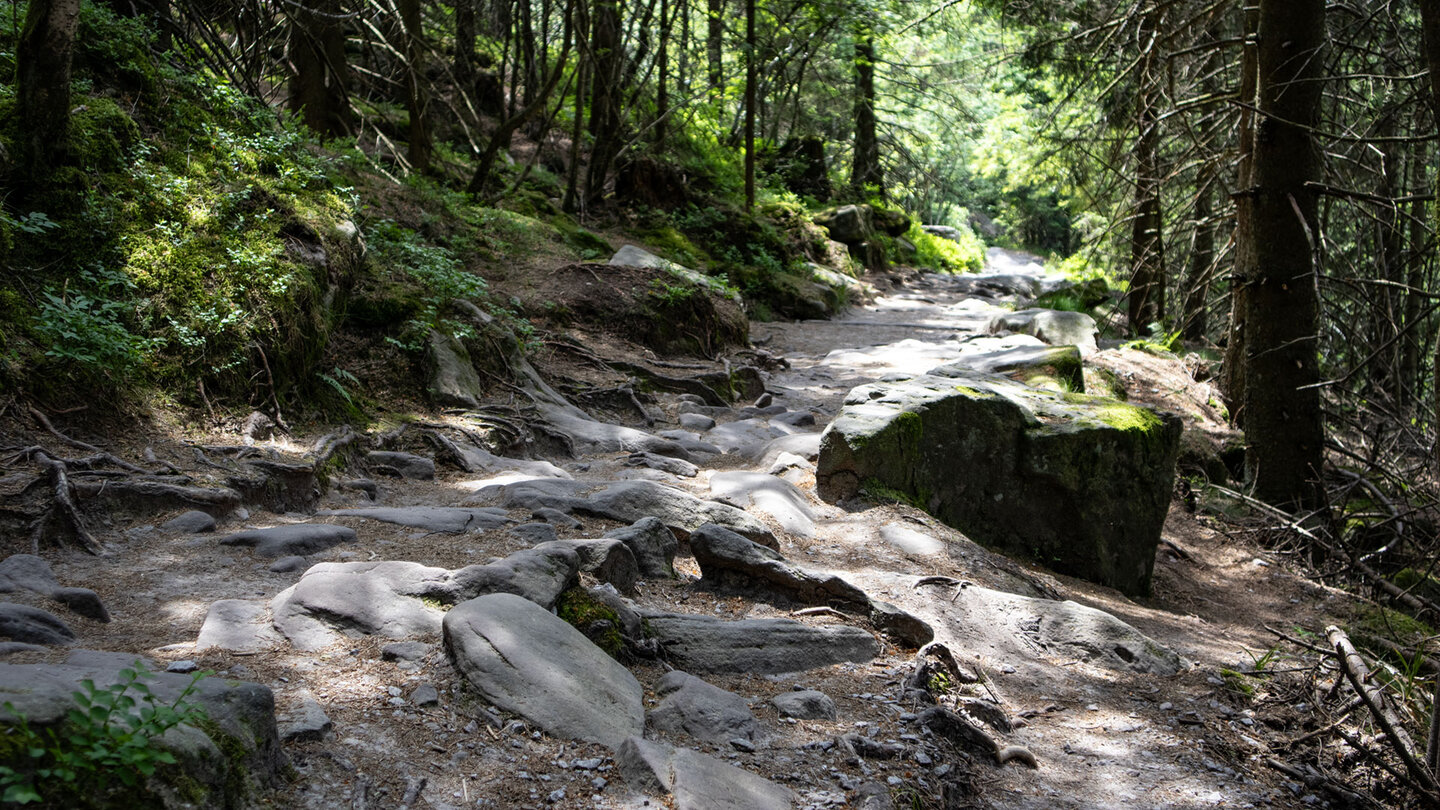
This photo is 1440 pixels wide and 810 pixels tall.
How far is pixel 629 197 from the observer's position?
52.5 ft

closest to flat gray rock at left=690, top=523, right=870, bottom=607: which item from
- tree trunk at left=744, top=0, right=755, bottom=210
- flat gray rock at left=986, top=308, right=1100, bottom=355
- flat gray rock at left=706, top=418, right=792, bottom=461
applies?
flat gray rock at left=706, top=418, right=792, bottom=461

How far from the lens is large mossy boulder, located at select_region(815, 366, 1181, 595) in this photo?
21.5 ft

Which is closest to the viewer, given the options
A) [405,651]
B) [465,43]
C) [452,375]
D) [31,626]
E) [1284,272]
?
[31,626]

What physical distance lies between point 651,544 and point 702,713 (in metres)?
1.51

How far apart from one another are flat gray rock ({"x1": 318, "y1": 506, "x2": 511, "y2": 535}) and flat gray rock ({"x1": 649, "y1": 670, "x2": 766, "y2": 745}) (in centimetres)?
171

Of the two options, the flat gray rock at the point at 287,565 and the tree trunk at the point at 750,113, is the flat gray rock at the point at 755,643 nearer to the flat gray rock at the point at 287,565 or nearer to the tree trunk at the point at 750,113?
the flat gray rock at the point at 287,565

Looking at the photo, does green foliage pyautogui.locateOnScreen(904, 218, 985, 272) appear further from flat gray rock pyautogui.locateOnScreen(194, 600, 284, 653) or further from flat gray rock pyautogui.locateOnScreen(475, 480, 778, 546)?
flat gray rock pyautogui.locateOnScreen(194, 600, 284, 653)

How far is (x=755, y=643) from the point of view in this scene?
3.87m

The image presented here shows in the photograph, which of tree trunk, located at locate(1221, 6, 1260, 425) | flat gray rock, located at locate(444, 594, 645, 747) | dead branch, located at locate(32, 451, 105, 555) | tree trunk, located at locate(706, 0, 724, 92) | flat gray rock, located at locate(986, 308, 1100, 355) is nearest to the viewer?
flat gray rock, located at locate(444, 594, 645, 747)

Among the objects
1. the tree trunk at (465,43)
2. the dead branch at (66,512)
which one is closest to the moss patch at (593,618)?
the dead branch at (66,512)

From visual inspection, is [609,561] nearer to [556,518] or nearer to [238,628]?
[556,518]

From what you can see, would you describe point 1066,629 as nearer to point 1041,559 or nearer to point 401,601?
point 1041,559

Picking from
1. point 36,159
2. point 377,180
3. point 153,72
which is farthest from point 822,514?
point 377,180

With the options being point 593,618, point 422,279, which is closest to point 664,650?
point 593,618
